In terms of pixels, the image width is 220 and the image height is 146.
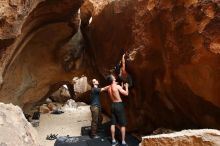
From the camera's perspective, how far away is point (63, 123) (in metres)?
11.9

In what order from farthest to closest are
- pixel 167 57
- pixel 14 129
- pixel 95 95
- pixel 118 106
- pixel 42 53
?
1. pixel 42 53
2. pixel 95 95
3. pixel 118 106
4. pixel 167 57
5. pixel 14 129

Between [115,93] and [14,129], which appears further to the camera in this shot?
[115,93]

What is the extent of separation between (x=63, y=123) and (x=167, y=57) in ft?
21.2


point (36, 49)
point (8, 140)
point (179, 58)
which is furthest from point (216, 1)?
point (36, 49)

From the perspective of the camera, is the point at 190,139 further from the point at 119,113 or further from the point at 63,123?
the point at 63,123

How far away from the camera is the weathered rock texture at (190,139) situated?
3098mm

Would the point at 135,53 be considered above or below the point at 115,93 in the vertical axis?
above

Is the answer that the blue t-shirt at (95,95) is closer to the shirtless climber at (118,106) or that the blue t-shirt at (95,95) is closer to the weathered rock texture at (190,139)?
the shirtless climber at (118,106)

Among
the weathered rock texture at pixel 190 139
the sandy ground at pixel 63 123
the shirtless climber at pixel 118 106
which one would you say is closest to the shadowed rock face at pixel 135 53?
the shirtless climber at pixel 118 106

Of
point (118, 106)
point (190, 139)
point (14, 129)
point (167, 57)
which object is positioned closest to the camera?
point (14, 129)

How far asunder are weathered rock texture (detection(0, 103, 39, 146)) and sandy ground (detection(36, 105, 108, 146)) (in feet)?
20.2

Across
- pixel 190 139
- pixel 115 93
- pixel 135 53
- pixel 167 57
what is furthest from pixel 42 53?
pixel 190 139

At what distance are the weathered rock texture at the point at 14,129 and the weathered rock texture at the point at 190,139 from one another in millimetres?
1368

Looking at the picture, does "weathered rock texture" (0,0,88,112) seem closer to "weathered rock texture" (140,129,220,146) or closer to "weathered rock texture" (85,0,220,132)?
"weathered rock texture" (85,0,220,132)
